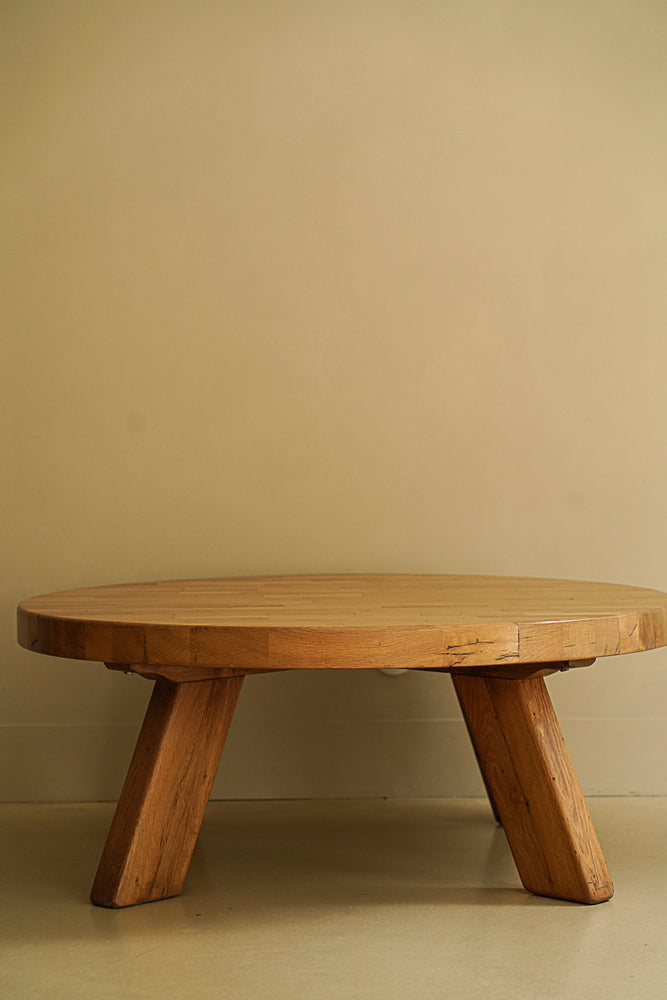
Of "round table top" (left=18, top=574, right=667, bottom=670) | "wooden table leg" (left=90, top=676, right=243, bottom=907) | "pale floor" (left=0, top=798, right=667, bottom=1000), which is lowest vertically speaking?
"pale floor" (left=0, top=798, right=667, bottom=1000)

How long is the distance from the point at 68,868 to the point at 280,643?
89cm

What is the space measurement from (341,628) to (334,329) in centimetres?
125

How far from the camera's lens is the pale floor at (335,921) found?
133 cm

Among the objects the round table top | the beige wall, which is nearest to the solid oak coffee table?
the round table top

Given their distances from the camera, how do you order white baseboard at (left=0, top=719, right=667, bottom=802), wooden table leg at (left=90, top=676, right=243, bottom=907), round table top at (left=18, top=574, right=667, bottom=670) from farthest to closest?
1. white baseboard at (left=0, top=719, right=667, bottom=802)
2. wooden table leg at (left=90, top=676, right=243, bottom=907)
3. round table top at (left=18, top=574, right=667, bottom=670)

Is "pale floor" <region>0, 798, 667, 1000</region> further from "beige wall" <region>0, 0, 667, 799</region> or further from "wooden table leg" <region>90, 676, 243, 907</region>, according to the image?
"beige wall" <region>0, 0, 667, 799</region>

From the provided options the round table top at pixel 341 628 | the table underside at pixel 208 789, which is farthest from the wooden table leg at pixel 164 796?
the round table top at pixel 341 628

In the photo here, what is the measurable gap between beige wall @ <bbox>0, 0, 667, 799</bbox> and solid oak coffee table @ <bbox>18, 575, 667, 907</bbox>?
1.70ft

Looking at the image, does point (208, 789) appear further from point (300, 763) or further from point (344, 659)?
point (300, 763)

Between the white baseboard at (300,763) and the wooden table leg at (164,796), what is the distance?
0.65 meters

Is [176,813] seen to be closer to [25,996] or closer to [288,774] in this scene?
[25,996]

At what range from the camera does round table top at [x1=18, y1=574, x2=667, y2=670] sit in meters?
1.25

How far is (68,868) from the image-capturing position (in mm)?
1812

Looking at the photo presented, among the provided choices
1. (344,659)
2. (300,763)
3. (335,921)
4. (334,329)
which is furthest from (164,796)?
(334,329)
